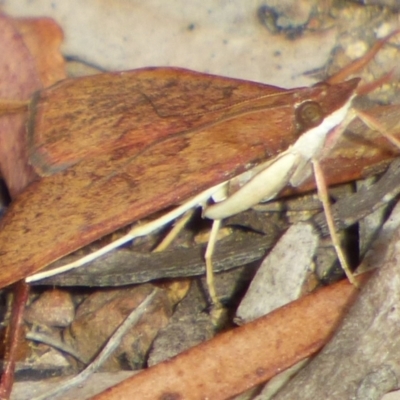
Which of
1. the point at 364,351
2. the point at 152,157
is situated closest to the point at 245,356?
the point at 364,351

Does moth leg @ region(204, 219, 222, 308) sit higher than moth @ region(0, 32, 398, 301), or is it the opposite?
moth @ region(0, 32, 398, 301)

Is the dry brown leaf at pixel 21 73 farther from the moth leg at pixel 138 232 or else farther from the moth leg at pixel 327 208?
the moth leg at pixel 327 208

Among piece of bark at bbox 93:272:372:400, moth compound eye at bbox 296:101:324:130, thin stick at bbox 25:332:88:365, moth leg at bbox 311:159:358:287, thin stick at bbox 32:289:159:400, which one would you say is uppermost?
→ moth compound eye at bbox 296:101:324:130

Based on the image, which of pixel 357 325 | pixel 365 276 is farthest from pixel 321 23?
pixel 357 325

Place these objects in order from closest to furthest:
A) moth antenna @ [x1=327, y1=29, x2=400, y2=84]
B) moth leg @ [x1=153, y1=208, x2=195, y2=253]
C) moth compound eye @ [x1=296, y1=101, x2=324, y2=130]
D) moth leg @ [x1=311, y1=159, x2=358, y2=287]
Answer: moth leg @ [x1=311, y1=159, x2=358, y2=287], moth compound eye @ [x1=296, y1=101, x2=324, y2=130], moth leg @ [x1=153, y1=208, x2=195, y2=253], moth antenna @ [x1=327, y1=29, x2=400, y2=84]

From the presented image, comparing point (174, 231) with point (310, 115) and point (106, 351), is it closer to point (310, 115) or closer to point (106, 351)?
point (106, 351)

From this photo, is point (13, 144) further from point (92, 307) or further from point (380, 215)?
point (380, 215)

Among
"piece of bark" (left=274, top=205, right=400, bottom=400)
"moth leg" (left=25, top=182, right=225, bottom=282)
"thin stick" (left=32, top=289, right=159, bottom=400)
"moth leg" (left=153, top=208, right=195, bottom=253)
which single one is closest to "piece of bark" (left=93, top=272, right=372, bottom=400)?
"piece of bark" (left=274, top=205, right=400, bottom=400)

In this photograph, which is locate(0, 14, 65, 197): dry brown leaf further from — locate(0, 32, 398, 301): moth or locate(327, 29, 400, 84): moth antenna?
locate(327, 29, 400, 84): moth antenna

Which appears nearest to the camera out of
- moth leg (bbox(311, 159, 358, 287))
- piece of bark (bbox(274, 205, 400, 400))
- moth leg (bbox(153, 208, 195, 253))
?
piece of bark (bbox(274, 205, 400, 400))
